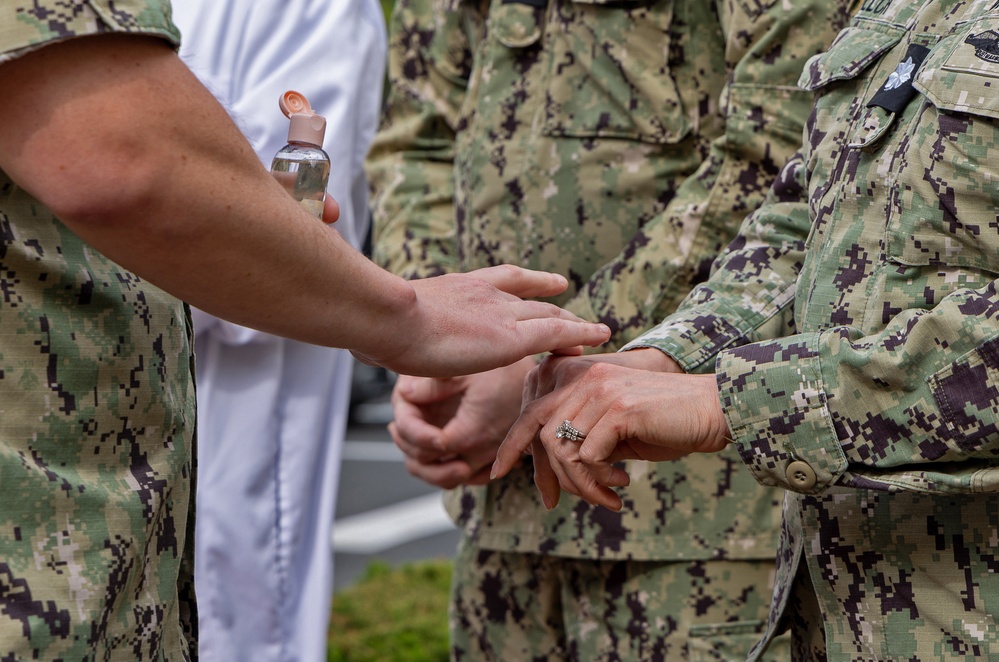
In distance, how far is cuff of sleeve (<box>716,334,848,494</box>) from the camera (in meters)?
1.50

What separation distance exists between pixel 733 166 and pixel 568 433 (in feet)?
2.58

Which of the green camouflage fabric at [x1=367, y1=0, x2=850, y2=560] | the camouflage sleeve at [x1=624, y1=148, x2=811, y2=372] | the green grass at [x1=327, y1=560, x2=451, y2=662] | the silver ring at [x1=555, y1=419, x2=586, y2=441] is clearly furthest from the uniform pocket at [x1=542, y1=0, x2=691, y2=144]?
the green grass at [x1=327, y1=560, x2=451, y2=662]

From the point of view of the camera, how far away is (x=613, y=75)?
2.41 m

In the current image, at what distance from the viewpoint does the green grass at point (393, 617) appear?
4.45 metres

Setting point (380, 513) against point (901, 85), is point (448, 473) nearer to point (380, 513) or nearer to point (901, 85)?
point (901, 85)

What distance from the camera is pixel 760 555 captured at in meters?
2.26

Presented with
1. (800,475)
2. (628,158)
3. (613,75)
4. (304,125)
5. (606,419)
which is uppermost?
(613,75)

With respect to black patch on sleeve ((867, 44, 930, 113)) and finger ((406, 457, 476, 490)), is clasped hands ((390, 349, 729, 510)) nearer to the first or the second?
black patch on sleeve ((867, 44, 930, 113))

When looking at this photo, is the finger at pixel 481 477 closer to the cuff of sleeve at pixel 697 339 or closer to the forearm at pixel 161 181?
the cuff of sleeve at pixel 697 339

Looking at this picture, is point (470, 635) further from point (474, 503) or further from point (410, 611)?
point (410, 611)

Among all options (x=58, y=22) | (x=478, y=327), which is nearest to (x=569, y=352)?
(x=478, y=327)

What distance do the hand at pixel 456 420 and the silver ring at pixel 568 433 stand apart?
0.65 meters

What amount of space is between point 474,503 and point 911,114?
143 cm

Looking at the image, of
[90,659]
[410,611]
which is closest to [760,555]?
[90,659]
